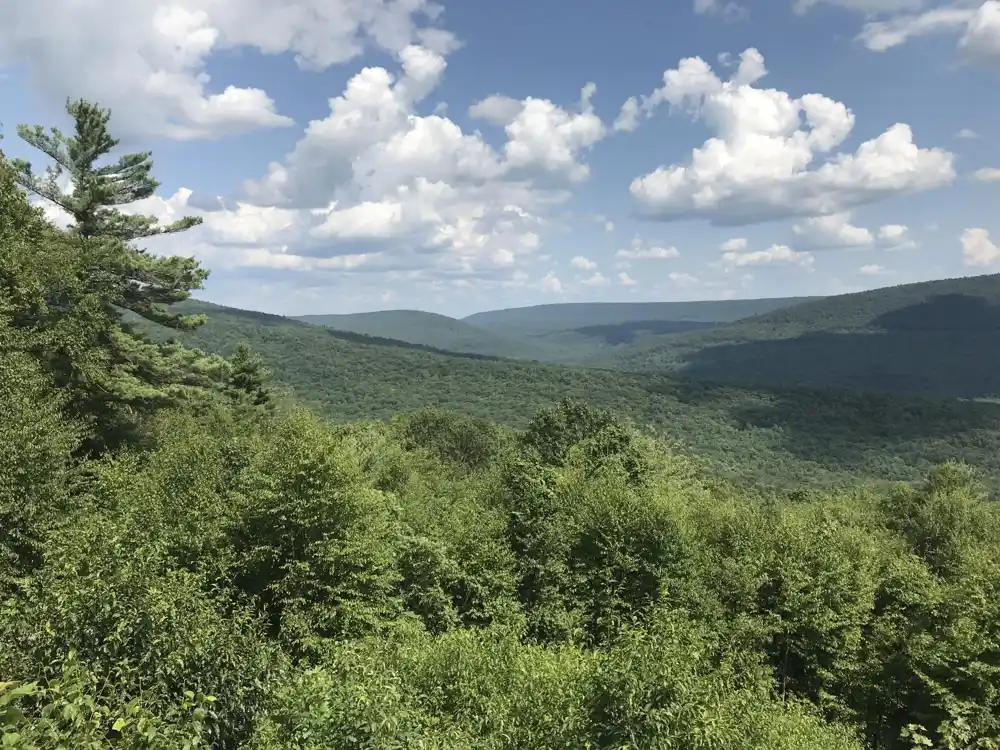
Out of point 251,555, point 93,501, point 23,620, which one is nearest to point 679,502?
point 251,555

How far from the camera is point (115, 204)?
29547 millimetres

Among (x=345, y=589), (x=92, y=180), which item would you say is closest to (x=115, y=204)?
(x=92, y=180)

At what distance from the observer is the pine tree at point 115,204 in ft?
89.2

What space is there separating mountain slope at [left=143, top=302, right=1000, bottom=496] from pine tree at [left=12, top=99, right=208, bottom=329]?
10471 cm

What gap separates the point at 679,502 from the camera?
3164 centimetres

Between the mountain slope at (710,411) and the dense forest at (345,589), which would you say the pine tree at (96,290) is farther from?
the mountain slope at (710,411)

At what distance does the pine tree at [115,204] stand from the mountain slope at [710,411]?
344ft

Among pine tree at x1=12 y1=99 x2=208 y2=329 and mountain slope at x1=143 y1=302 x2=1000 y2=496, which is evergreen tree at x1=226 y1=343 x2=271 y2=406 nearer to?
pine tree at x1=12 y1=99 x2=208 y2=329

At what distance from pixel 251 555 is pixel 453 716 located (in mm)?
8179

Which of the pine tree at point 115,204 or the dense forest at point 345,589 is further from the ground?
the pine tree at point 115,204

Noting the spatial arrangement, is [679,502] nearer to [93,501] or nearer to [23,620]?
[93,501]

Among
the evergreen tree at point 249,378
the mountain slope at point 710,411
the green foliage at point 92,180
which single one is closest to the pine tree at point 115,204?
the green foliage at point 92,180

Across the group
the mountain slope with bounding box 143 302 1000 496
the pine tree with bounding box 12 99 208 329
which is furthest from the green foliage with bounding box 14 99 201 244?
the mountain slope with bounding box 143 302 1000 496

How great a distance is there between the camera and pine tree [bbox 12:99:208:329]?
1070 inches
